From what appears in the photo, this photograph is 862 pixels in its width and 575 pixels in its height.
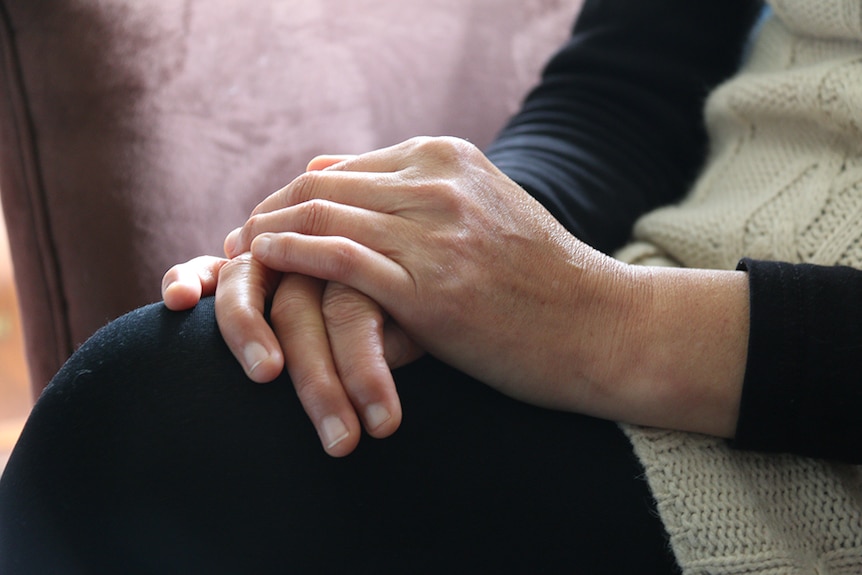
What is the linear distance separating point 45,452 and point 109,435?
0.04 metres

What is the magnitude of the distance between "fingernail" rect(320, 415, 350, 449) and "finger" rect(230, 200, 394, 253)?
0.41 feet

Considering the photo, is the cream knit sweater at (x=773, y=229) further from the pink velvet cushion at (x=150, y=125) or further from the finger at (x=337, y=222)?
the pink velvet cushion at (x=150, y=125)

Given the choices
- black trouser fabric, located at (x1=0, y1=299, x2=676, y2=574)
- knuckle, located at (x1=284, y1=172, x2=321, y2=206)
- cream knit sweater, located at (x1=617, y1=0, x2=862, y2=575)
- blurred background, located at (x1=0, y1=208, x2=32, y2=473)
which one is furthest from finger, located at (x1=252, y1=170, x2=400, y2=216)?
blurred background, located at (x1=0, y1=208, x2=32, y2=473)

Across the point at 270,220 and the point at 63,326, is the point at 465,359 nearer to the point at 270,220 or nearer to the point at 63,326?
the point at 270,220

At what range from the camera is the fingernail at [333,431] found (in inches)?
17.8

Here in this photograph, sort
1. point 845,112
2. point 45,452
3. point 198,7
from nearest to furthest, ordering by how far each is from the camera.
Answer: point 45,452
point 845,112
point 198,7

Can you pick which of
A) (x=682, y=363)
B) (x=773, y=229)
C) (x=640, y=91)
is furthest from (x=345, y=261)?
(x=640, y=91)

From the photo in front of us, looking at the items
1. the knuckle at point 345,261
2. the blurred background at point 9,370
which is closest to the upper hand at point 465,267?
the knuckle at point 345,261

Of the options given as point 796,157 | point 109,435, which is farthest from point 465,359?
point 796,157

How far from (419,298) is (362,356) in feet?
0.17

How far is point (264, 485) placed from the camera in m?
0.46

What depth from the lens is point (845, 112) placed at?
0.61 meters

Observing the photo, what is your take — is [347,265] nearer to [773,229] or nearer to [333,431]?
[333,431]

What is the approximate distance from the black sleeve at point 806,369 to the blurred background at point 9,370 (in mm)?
1196
